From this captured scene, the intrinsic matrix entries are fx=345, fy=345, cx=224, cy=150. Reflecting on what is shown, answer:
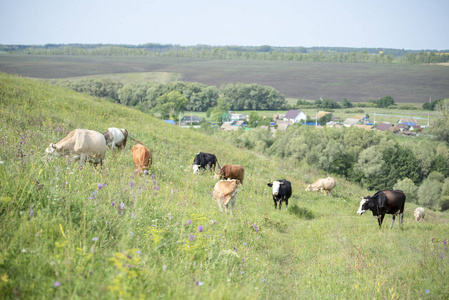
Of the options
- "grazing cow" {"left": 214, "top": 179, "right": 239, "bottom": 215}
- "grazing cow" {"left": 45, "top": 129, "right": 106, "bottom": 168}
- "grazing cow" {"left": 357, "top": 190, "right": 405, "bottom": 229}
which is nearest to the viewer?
"grazing cow" {"left": 45, "top": 129, "right": 106, "bottom": 168}

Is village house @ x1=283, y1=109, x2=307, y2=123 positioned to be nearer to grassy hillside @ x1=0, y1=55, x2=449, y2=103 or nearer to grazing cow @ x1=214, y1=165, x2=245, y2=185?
grassy hillside @ x1=0, y1=55, x2=449, y2=103

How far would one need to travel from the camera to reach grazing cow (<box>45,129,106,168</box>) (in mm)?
9258

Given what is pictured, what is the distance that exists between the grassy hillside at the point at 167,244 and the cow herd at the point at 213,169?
61 centimetres

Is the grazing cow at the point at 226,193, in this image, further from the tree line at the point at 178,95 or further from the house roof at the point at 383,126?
the house roof at the point at 383,126

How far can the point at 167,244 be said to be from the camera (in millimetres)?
5129

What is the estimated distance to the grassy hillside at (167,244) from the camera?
3.49 meters

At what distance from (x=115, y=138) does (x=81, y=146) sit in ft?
15.6

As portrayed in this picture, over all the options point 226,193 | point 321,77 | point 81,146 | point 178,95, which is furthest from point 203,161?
point 321,77

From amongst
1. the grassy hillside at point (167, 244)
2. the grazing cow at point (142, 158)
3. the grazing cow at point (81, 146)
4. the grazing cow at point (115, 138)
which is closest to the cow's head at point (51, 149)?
the grazing cow at point (81, 146)

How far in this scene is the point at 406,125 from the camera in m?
85.2

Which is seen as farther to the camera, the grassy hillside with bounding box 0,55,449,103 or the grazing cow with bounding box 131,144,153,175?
the grassy hillside with bounding box 0,55,449,103

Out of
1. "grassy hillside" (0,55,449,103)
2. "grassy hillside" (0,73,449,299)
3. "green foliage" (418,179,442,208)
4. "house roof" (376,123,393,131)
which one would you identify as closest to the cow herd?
"grassy hillside" (0,73,449,299)

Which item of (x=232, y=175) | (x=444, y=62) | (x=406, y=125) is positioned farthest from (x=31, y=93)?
(x=444, y=62)

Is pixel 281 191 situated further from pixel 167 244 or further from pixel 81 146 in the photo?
pixel 167 244
